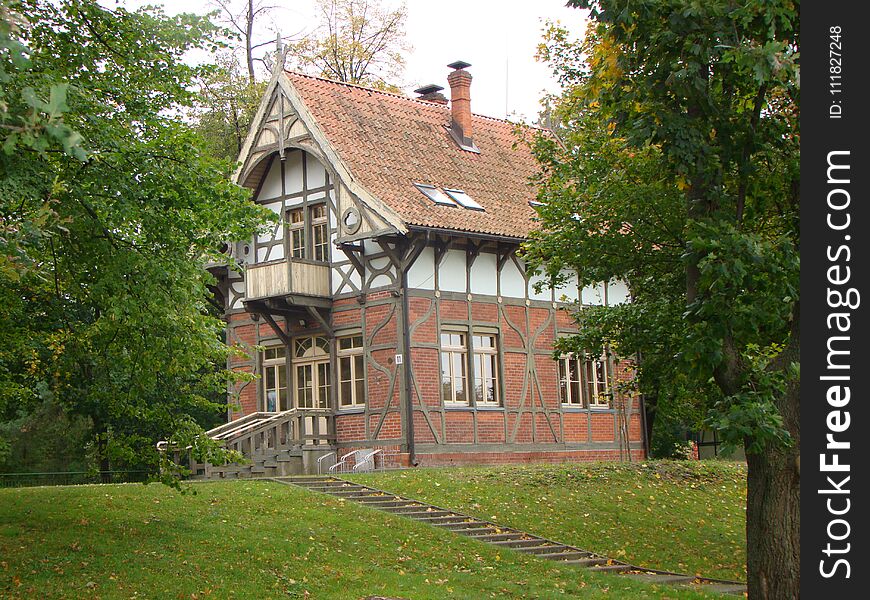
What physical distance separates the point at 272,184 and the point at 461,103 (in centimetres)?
582

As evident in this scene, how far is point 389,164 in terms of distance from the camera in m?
26.0

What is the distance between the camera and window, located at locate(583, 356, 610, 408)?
28422 millimetres

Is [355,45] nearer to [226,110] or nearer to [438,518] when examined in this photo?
[226,110]

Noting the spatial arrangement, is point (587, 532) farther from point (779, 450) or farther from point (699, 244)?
point (699, 244)

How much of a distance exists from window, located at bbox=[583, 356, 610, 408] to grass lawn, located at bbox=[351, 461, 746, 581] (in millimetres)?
4090

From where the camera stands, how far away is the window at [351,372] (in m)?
25.3

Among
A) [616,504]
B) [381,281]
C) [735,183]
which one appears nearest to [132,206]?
[735,183]

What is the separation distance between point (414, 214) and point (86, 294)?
36.6 feet

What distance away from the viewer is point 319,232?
26266mm

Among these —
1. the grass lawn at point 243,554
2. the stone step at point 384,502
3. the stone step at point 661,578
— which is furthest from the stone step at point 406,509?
the stone step at point 661,578

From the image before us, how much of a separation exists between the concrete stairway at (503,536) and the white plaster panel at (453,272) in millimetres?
5999

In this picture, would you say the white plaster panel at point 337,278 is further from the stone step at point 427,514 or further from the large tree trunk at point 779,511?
the large tree trunk at point 779,511

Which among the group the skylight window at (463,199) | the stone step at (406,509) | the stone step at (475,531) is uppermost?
the skylight window at (463,199)

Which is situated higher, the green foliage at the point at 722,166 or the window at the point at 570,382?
the green foliage at the point at 722,166
